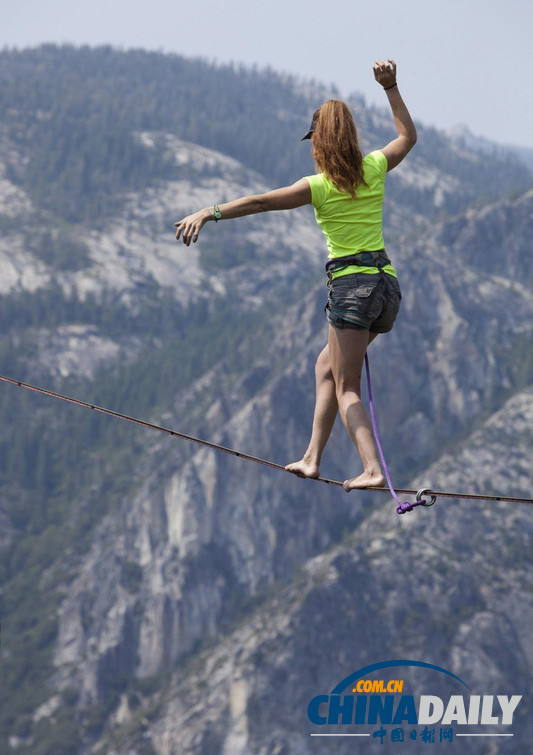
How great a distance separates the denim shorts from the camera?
1245cm

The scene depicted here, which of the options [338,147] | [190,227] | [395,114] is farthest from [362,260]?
[190,227]

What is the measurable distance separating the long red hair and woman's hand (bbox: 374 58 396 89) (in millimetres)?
697

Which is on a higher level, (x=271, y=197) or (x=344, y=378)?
(x=271, y=197)

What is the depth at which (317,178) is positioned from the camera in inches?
474

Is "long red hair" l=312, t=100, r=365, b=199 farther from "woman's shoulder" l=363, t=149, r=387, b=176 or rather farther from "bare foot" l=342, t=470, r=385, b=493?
"bare foot" l=342, t=470, r=385, b=493

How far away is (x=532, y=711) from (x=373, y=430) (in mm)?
199019

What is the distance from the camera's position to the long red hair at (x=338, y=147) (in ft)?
38.8

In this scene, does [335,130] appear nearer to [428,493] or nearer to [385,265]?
[385,265]

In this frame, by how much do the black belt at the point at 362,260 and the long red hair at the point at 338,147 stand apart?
2.36ft

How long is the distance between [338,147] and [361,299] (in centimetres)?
157

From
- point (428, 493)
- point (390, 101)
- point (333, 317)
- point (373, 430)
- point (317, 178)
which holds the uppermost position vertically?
point (390, 101)

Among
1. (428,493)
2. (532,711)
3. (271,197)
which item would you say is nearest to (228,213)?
(271,197)

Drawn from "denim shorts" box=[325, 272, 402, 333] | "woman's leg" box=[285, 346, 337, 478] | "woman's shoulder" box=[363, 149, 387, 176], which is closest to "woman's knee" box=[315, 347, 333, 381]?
"woman's leg" box=[285, 346, 337, 478]

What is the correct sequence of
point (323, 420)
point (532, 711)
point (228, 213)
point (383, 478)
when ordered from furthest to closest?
point (532, 711)
point (323, 420)
point (383, 478)
point (228, 213)
